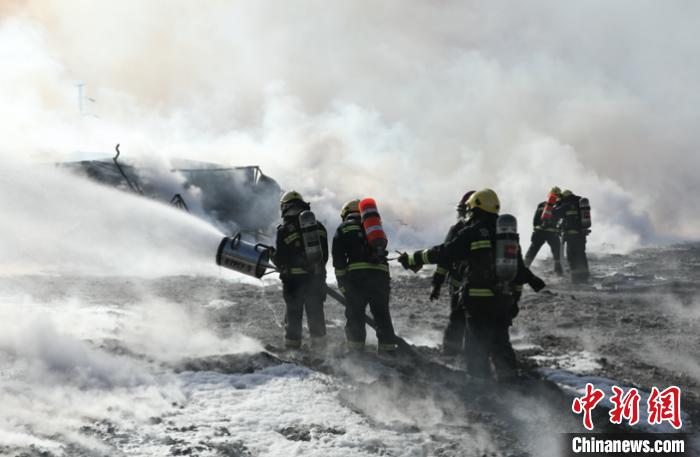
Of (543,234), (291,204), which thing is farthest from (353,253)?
(543,234)

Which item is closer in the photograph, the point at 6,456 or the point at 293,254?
the point at 6,456

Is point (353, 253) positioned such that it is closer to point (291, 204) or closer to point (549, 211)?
point (291, 204)

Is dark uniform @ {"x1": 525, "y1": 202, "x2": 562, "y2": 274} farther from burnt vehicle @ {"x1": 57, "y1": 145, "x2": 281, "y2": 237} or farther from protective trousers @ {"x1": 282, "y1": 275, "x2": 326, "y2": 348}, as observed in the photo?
burnt vehicle @ {"x1": 57, "y1": 145, "x2": 281, "y2": 237}

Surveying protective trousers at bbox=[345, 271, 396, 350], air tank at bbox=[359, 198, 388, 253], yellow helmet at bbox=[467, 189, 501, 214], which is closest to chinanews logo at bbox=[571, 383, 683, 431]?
yellow helmet at bbox=[467, 189, 501, 214]

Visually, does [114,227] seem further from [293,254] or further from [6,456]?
[6,456]

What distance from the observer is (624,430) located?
464 centimetres

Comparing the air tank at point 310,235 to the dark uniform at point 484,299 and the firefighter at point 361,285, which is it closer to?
the firefighter at point 361,285

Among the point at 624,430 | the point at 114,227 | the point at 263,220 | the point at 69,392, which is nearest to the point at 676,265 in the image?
the point at 263,220

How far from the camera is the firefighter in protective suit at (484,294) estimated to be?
5766mm

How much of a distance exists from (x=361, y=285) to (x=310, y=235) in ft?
2.69

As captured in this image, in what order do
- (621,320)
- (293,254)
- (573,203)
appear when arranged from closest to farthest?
(293,254), (621,320), (573,203)

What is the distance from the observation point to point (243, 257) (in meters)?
7.10

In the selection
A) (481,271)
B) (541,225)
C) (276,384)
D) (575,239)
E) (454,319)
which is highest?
(541,225)

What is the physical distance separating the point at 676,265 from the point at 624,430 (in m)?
14.8
